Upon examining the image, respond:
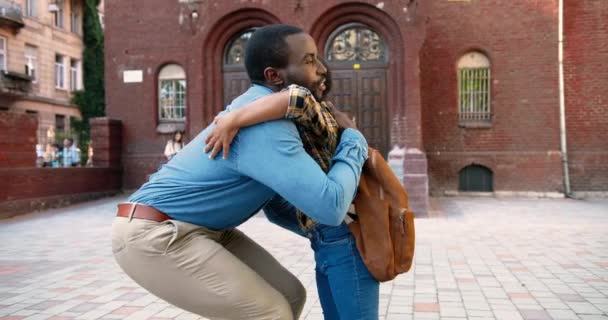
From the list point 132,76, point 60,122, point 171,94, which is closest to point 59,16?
point 60,122

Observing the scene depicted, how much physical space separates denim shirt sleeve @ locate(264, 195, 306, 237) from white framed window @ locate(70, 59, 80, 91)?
38301 millimetres

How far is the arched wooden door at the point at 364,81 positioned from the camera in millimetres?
13531

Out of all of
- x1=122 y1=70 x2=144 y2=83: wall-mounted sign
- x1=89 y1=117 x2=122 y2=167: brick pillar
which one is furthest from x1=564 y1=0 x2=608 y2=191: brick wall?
x1=89 y1=117 x2=122 y2=167: brick pillar

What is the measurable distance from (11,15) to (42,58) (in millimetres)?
4049

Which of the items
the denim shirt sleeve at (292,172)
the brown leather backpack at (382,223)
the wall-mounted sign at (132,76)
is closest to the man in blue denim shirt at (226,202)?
the denim shirt sleeve at (292,172)

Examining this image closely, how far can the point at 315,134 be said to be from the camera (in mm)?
2264

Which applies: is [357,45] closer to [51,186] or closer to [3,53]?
[51,186]

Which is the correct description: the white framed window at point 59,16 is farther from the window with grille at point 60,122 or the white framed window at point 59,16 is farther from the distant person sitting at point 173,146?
the distant person sitting at point 173,146

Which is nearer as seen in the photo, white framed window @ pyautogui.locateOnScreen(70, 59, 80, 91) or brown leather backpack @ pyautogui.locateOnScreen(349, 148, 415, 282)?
brown leather backpack @ pyautogui.locateOnScreen(349, 148, 415, 282)

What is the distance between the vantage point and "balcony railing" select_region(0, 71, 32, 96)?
30.8 metres

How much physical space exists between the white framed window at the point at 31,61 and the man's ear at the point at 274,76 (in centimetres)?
3493

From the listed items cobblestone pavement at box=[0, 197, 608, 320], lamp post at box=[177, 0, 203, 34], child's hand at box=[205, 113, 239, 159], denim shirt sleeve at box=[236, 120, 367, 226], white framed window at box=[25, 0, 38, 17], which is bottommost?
cobblestone pavement at box=[0, 197, 608, 320]

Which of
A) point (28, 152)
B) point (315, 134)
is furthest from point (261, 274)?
point (28, 152)

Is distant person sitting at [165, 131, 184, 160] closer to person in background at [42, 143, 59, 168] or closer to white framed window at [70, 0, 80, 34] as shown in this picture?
person in background at [42, 143, 59, 168]
